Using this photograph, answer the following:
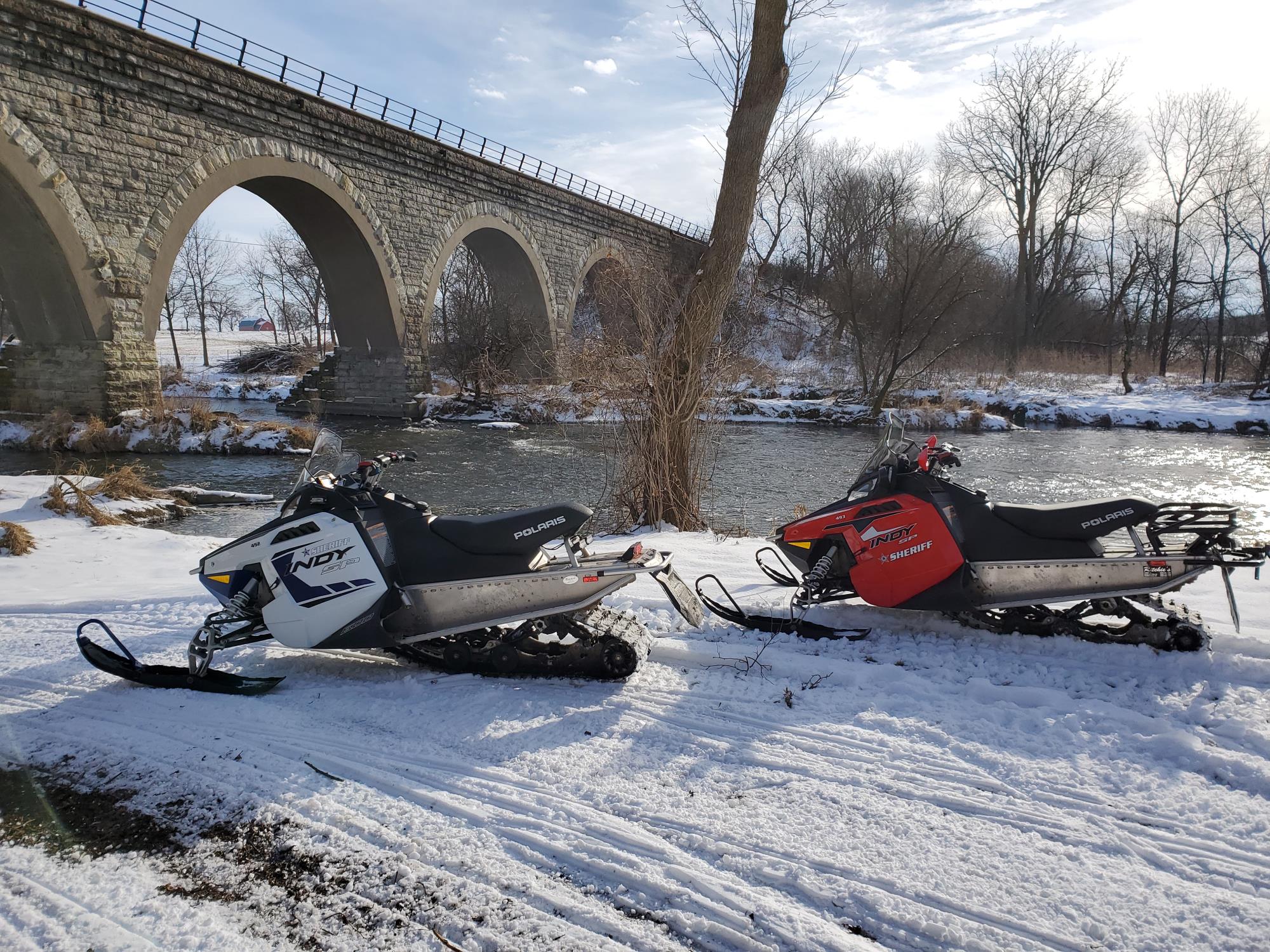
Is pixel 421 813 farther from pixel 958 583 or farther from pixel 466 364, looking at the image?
pixel 466 364

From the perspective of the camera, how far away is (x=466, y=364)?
77.5 ft

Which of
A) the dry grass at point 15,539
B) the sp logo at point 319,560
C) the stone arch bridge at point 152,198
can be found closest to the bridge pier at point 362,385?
the stone arch bridge at point 152,198

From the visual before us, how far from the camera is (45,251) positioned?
14273mm

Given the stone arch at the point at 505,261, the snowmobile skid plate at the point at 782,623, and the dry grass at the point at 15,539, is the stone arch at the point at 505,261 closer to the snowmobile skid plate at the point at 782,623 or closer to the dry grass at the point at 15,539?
the dry grass at the point at 15,539

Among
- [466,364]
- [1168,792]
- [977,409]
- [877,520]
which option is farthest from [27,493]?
[977,409]

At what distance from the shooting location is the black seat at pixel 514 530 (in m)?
3.40

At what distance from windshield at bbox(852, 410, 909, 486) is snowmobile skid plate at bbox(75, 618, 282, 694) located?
2.99m

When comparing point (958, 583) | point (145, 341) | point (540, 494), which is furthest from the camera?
point (145, 341)

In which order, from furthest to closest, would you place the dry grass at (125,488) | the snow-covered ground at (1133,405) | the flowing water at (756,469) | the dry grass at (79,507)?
the snow-covered ground at (1133,405) < the flowing water at (756,469) < the dry grass at (125,488) < the dry grass at (79,507)

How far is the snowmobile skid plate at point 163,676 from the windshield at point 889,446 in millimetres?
2989

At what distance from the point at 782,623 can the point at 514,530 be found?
1484 millimetres

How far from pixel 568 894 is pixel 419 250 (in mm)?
23613

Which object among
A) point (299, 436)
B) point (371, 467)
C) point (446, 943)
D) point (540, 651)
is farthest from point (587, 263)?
point (446, 943)

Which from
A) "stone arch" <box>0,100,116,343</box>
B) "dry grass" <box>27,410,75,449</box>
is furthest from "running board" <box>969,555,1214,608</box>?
"stone arch" <box>0,100,116,343</box>
